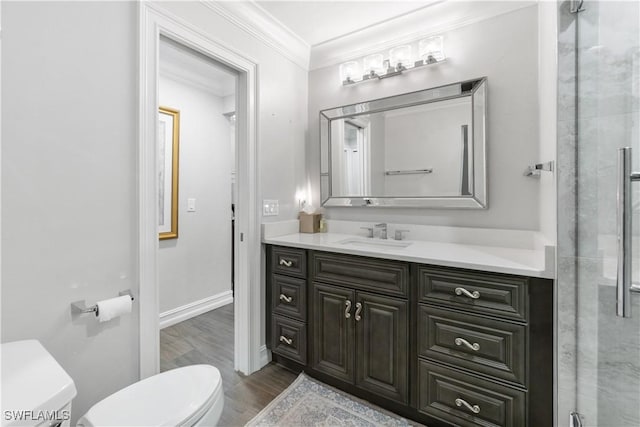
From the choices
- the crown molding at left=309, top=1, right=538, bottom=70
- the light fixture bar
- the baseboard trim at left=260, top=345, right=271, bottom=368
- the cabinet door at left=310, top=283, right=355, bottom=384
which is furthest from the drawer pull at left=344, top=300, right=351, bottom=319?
the crown molding at left=309, top=1, right=538, bottom=70

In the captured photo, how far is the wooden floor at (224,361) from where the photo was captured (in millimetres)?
1714

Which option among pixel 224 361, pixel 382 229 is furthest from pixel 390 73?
pixel 224 361

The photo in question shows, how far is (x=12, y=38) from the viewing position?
1.05 meters

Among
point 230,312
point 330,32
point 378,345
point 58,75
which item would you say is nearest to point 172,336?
point 230,312

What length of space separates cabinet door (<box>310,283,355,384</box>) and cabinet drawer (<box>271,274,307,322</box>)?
3.5 inches

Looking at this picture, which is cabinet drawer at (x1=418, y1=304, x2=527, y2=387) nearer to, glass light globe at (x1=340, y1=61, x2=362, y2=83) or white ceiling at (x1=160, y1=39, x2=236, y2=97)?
glass light globe at (x1=340, y1=61, x2=362, y2=83)

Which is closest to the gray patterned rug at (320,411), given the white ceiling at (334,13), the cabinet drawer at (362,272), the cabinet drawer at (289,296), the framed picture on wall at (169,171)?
the cabinet drawer at (289,296)

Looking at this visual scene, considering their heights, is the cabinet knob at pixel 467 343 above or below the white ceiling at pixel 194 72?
below

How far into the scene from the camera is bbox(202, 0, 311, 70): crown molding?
183cm

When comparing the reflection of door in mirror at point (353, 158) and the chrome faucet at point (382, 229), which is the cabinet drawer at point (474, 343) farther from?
the reflection of door in mirror at point (353, 158)

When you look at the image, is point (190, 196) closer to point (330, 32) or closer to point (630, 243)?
point (330, 32)

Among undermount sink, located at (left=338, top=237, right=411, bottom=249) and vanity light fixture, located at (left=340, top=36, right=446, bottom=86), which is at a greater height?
vanity light fixture, located at (left=340, top=36, right=446, bottom=86)

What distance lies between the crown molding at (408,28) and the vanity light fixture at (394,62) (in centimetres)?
8

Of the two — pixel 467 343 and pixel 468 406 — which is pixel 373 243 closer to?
pixel 467 343
